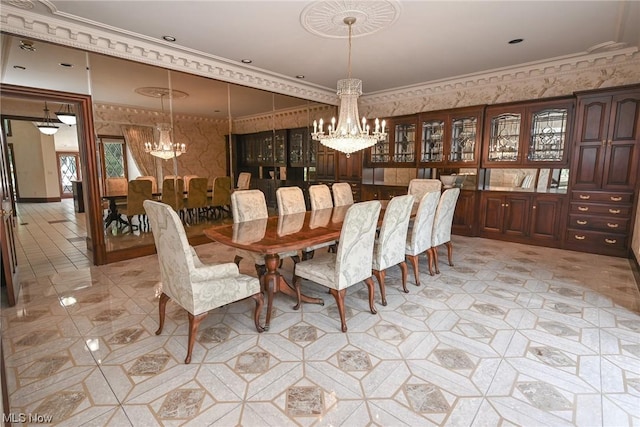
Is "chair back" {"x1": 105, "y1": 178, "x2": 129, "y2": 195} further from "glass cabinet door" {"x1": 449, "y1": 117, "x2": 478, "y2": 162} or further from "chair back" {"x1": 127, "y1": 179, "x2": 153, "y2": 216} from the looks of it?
→ "glass cabinet door" {"x1": 449, "y1": 117, "x2": 478, "y2": 162}

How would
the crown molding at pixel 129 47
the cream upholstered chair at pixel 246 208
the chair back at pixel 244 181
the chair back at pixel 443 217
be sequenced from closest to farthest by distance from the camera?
the crown molding at pixel 129 47 < the cream upholstered chair at pixel 246 208 < the chair back at pixel 443 217 < the chair back at pixel 244 181

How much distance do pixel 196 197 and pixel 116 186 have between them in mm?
1192

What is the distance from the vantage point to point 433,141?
5.69 meters

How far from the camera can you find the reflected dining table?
228 cm

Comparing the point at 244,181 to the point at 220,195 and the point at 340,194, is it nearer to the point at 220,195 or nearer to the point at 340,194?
the point at 220,195

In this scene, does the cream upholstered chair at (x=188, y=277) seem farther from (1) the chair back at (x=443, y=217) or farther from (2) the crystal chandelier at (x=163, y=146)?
Result: (2) the crystal chandelier at (x=163, y=146)

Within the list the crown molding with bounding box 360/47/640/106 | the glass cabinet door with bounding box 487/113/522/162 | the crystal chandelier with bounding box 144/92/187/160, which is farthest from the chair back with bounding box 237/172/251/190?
the glass cabinet door with bounding box 487/113/522/162

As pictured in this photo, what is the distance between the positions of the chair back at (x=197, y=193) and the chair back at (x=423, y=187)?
332 cm

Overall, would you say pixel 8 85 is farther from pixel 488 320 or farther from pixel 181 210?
pixel 488 320

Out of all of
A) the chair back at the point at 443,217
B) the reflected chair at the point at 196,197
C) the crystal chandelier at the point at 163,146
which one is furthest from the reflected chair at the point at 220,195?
the chair back at the point at 443,217

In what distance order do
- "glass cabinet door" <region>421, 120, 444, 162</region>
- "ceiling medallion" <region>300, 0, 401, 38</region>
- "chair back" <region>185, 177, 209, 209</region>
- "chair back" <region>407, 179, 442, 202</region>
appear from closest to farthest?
"ceiling medallion" <region>300, 0, 401, 38</region>
"chair back" <region>407, 179, 442, 202</region>
"chair back" <region>185, 177, 209, 209</region>
"glass cabinet door" <region>421, 120, 444, 162</region>

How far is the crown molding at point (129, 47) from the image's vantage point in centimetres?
308

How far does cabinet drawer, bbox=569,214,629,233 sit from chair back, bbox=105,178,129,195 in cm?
625

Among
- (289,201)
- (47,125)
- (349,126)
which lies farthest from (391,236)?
(47,125)
